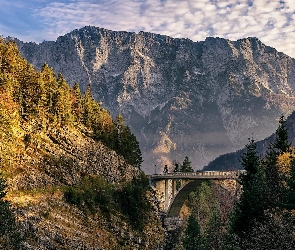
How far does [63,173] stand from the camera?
78.4 metres

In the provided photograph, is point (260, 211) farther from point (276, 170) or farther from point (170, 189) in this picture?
point (170, 189)

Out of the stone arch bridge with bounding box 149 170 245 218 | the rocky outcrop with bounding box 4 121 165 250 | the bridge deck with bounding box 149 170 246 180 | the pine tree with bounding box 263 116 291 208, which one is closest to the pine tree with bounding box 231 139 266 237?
the pine tree with bounding box 263 116 291 208

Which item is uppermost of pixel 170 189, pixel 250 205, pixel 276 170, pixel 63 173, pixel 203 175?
pixel 276 170

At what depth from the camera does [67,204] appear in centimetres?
7194

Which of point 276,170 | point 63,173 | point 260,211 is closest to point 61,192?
point 63,173

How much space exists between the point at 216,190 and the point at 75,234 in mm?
91337

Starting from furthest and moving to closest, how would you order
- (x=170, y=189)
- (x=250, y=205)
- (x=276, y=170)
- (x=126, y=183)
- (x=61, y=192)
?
(x=170, y=189)
(x=126, y=183)
(x=61, y=192)
(x=276, y=170)
(x=250, y=205)

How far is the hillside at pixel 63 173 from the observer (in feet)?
215

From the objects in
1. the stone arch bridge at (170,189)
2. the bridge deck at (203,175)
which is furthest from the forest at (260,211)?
the stone arch bridge at (170,189)

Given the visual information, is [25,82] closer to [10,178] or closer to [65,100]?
[65,100]

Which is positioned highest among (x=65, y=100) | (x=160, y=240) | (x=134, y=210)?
(x=65, y=100)

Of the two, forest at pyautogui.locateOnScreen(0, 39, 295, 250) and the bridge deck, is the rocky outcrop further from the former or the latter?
the bridge deck

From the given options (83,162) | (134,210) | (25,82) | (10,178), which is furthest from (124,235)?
(25,82)

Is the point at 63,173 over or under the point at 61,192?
over
